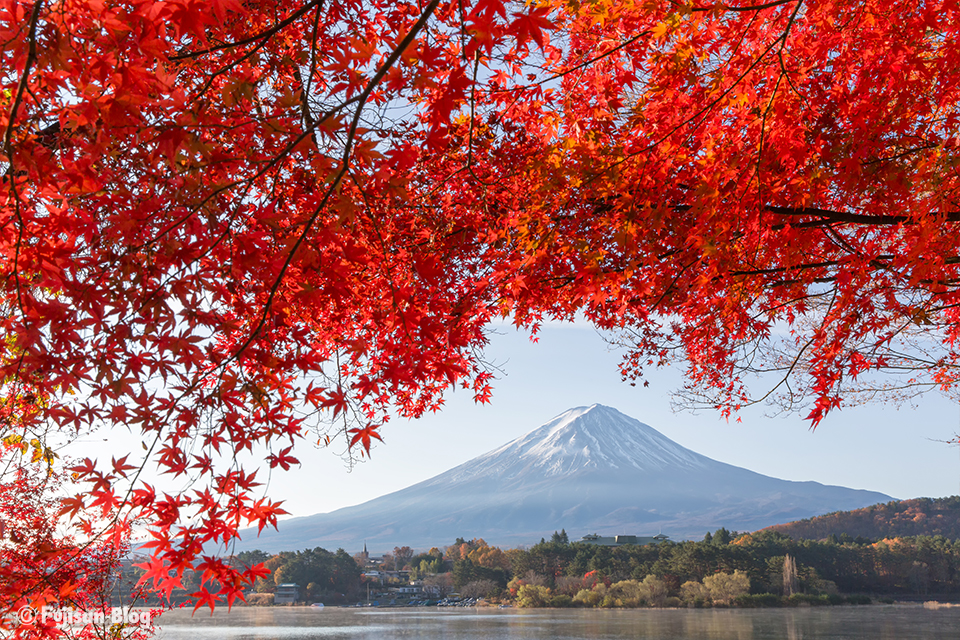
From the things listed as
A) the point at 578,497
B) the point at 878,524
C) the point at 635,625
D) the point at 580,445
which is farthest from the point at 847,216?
the point at 578,497

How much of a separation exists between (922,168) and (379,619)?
56630mm

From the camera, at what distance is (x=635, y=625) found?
130ft

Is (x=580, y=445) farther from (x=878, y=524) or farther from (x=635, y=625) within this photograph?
(x=635, y=625)

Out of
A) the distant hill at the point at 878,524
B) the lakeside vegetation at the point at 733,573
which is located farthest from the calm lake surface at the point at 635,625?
the distant hill at the point at 878,524

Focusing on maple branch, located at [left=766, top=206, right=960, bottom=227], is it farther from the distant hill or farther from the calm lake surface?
the distant hill

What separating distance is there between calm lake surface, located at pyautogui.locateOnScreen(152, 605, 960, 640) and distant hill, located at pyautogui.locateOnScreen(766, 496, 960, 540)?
75.0 feet

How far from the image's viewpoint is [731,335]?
5844 mm

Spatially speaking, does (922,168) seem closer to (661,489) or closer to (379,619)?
(379,619)

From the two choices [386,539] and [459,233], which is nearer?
[459,233]

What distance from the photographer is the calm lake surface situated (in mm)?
34600

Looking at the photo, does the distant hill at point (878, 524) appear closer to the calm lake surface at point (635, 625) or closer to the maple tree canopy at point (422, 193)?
the calm lake surface at point (635, 625)

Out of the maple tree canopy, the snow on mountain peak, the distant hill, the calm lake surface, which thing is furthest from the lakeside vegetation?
the snow on mountain peak

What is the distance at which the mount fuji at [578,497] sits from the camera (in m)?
137

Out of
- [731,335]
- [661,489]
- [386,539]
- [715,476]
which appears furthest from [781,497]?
[731,335]
